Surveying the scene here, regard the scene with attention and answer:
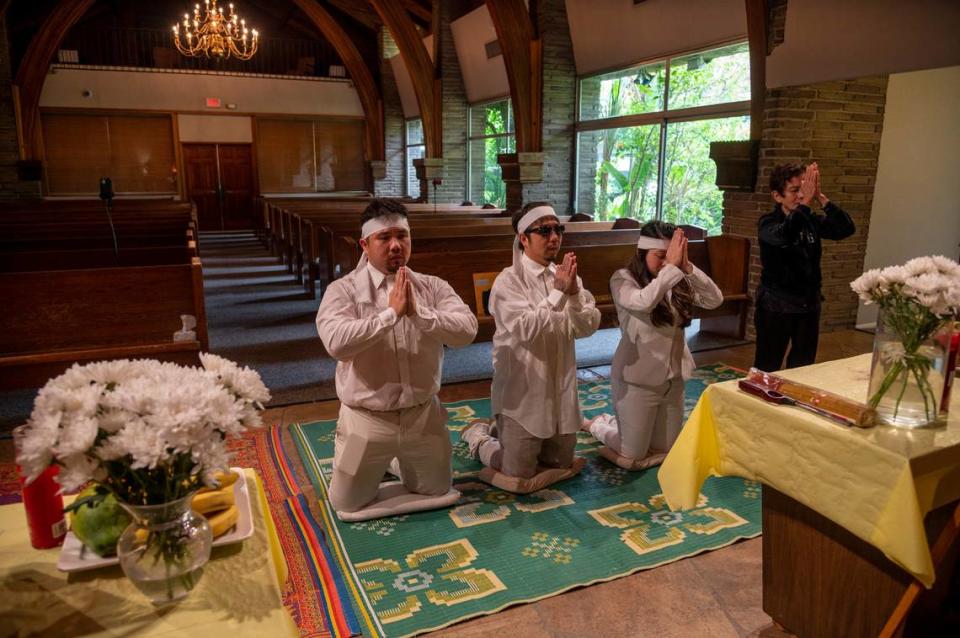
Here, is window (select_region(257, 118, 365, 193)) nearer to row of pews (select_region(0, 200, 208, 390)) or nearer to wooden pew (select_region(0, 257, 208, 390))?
row of pews (select_region(0, 200, 208, 390))

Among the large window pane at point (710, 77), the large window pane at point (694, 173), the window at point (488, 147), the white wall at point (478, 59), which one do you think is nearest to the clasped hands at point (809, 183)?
the large window pane at point (710, 77)

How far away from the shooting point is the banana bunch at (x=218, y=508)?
1.41 meters

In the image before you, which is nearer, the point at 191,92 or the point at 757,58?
the point at 757,58

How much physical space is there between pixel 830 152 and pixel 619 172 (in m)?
3.53

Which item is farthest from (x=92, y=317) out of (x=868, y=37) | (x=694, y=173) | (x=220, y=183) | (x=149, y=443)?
(x=220, y=183)

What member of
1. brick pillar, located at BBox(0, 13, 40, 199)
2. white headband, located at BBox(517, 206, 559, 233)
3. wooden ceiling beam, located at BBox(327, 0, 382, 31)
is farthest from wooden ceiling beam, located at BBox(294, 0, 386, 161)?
white headband, located at BBox(517, 206, 559, 233)

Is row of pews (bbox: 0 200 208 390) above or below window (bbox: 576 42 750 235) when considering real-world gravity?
below

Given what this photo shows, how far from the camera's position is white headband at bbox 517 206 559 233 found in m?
3.10

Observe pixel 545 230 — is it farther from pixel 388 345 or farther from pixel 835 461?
pixel 835 461

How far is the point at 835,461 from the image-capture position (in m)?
1.81

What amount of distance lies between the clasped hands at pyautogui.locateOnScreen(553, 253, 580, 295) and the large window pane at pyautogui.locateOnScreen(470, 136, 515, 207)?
894cm

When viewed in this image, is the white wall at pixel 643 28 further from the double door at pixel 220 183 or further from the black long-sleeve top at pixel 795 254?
the double door at pixel 220 183

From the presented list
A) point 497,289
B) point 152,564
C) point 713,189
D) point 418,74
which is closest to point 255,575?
point 152,564

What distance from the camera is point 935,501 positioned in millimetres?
1742
